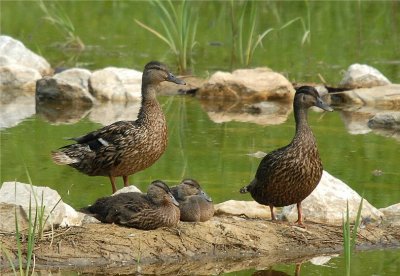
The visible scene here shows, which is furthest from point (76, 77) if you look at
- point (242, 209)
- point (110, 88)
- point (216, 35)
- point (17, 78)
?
point (242, 209)

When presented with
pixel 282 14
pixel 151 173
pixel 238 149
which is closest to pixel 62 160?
pixel 151 173

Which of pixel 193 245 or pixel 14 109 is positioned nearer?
pixel 193 245

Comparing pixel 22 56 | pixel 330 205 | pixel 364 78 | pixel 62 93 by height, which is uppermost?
pixel 22 56

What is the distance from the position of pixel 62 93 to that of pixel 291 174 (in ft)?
23.2

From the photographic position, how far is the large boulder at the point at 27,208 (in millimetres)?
9125

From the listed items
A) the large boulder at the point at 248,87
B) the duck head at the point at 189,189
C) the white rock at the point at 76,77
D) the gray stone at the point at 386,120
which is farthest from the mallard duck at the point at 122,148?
the large boulder at the point at 248,87

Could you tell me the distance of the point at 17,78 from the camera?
17.4m

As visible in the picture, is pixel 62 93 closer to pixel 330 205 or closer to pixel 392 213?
pixel 330 205

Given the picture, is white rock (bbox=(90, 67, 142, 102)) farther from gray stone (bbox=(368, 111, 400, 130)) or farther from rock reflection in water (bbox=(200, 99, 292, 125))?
gray stone (bbox=(368, 111, 400, 130))

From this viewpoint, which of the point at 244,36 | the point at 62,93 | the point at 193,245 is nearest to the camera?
the point at 193,245

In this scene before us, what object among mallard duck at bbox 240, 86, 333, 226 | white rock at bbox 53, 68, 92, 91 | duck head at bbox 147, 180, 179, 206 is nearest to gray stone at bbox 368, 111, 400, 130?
white rock at bbox 53, 68, 92, 91

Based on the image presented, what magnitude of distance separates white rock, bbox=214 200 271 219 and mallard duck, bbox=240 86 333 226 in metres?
0.40

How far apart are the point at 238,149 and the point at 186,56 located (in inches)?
211

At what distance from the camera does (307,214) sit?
10602mm
